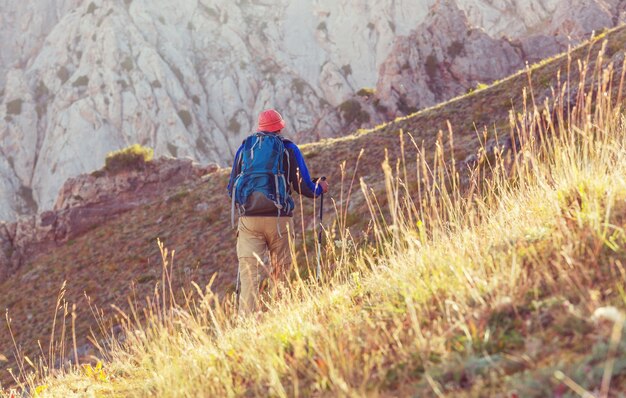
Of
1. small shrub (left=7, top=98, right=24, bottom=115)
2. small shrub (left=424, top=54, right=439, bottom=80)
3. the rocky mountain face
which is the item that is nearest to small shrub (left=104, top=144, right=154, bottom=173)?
small shrub (left=424, top=54, right=439, bottom=80)

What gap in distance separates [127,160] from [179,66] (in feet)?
143

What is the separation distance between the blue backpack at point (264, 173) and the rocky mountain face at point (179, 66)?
57.0 m

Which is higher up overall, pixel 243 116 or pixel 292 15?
pixel 292 15

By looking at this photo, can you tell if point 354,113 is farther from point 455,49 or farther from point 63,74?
point 63,74

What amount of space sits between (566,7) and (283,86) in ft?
121

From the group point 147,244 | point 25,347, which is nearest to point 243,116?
point 147,244

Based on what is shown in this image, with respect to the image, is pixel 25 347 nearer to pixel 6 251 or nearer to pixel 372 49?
pixel 6 251

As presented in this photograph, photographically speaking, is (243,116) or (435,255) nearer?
(435,255)

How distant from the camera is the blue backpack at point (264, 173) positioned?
6410 millimetres

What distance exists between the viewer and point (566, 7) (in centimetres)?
6269

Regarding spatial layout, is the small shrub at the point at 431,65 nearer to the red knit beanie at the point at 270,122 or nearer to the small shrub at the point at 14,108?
the red knit beanie at the point at 270,122

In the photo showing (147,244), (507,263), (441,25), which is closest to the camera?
(507,263)

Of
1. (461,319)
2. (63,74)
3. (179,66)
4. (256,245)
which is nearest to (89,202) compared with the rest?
(256,245)

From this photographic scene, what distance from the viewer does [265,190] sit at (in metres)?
6.39
